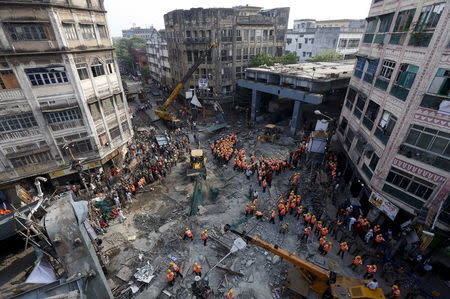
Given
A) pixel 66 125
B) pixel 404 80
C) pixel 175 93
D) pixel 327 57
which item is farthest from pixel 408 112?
pixel 327 57

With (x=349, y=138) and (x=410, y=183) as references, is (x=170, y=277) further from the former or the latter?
(x=349, y=138)

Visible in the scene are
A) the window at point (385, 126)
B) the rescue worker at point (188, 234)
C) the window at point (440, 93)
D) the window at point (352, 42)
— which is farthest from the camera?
→ the window at point (352, 42)

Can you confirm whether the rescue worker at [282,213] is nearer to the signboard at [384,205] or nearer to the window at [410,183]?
the signboard at [384,205]

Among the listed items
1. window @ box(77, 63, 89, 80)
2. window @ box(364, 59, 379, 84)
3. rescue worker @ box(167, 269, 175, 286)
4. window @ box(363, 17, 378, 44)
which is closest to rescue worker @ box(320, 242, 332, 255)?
rescue worker @ box(167, 269, 175, 286)

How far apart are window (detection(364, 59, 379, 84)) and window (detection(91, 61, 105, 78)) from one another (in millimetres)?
25192

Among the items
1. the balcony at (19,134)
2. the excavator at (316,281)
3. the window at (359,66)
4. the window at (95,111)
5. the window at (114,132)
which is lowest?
the excavator at (316,281)

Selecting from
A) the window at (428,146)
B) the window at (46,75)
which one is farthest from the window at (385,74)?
the window at (46,75)

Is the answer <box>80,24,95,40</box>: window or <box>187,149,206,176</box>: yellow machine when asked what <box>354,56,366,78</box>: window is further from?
<box>80,24,95,40</box>: window

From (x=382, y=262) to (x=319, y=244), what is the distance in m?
4.16

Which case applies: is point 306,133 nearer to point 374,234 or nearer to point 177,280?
point 374,234

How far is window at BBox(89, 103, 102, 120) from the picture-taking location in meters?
21.5

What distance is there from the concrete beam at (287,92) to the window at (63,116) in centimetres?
2530

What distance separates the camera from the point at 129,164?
26.5m

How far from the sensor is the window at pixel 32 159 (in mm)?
19956
